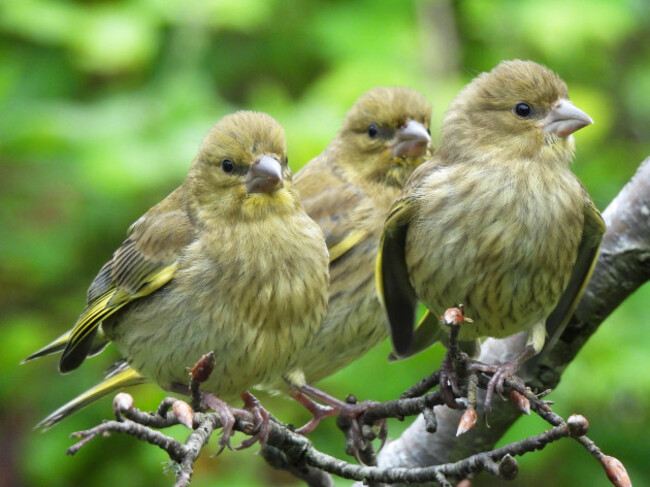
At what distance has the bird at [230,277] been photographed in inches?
124

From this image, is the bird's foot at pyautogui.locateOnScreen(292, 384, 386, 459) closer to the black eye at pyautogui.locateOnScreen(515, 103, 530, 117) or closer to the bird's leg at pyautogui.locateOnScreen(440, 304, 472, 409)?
the bird's leg at pyautogui.locateOnScreen(440, 304, 472, 409)

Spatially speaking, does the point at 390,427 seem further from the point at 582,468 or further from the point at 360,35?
the point at 360,35

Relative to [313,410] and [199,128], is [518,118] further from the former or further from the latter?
[199,128]

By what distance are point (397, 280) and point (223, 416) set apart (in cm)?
75

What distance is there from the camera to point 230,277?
10.5 feet

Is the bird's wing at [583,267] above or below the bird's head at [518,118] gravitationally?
below

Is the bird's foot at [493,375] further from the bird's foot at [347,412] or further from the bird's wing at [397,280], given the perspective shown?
the bird's foot at [347,412]

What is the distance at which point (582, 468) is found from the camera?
18.1 feet

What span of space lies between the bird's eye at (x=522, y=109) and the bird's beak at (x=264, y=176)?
2.27 ft

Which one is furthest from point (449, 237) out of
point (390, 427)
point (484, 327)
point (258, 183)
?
point (390, 427)

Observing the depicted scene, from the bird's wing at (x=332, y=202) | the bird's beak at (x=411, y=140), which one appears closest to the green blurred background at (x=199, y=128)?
the bird's wing at (x=332, y=202)

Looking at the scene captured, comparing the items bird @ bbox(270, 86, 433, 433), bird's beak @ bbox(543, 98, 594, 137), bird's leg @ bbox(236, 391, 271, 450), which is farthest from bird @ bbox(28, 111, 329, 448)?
bird's beak @ bbox(543, 98, 594, 137)

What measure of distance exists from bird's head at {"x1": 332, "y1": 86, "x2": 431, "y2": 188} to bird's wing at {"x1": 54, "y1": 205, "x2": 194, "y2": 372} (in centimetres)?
93

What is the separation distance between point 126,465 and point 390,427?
1.31 metres
